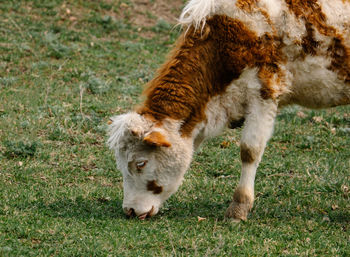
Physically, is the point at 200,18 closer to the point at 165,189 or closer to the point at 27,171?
the point at 165,189

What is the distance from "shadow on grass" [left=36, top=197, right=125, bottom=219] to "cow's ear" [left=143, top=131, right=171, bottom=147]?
989 mm

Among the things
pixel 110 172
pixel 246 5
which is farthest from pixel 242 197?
pixel 110 172

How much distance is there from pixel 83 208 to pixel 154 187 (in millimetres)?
889

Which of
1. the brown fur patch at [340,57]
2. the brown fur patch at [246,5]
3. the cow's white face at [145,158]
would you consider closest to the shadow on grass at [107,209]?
the cow's white face at [145,158]

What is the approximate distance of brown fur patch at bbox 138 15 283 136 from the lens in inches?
A: 256

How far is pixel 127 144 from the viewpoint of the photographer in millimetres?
6547

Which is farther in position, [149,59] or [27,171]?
[149,59]

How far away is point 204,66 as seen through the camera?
21.8 ft

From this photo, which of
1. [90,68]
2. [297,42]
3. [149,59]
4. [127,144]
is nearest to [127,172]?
[127,144]

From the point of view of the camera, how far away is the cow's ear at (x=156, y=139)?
6355 millimetres

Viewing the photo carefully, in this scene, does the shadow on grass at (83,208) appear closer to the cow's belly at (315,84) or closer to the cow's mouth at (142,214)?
the cow's mouth at (142,214)

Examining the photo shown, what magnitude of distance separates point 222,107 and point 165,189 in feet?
3.63

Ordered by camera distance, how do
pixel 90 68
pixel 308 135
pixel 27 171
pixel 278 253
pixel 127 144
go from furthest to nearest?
pixel 90 68, pixel 308 135, pixel 27 171, pixel 127 144, pixel 278 253

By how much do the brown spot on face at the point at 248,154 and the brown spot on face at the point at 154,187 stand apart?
0.99 metres
